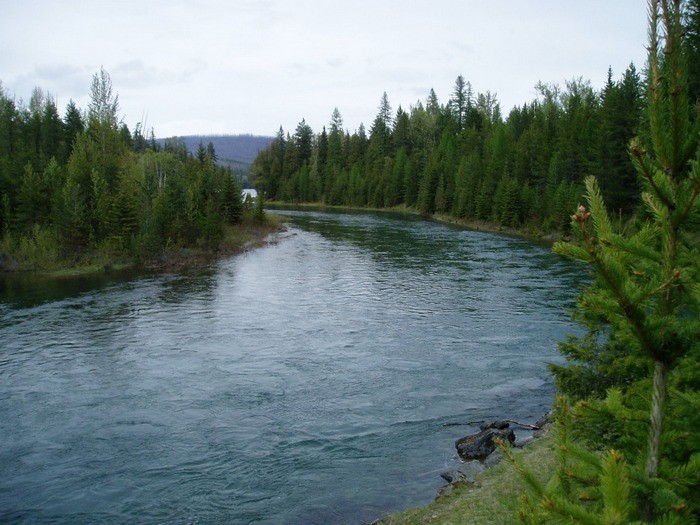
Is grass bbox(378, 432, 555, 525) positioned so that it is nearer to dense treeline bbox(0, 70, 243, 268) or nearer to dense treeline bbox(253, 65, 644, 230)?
dense treeline bbox(253, 65, 644, 230)

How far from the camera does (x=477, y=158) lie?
91.9m

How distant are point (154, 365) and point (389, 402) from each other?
9337mm

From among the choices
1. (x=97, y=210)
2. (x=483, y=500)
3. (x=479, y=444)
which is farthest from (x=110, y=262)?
(x=483, y=500)

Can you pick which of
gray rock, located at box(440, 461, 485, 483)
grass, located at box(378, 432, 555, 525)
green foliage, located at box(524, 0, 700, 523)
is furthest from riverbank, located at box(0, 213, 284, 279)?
green foliage, located at box(524, 0, 700, 523)

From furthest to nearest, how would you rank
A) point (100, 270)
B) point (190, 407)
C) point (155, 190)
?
point (155, 190)
point (100, 270)
point (190, 407)

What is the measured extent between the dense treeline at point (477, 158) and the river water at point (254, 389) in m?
10.2

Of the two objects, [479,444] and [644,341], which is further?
[479,444]

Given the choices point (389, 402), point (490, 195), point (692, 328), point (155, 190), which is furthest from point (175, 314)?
point (490, 195)

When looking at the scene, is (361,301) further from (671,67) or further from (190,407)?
(671,67)

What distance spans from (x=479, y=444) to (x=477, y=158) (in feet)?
273

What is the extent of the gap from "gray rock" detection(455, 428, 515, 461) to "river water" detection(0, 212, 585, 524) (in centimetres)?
53

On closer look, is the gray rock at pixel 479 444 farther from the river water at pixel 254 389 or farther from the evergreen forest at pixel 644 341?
the evergreen forest at pixel 644 341

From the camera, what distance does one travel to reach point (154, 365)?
67.1 ft

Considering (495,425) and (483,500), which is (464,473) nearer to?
(483,500)
